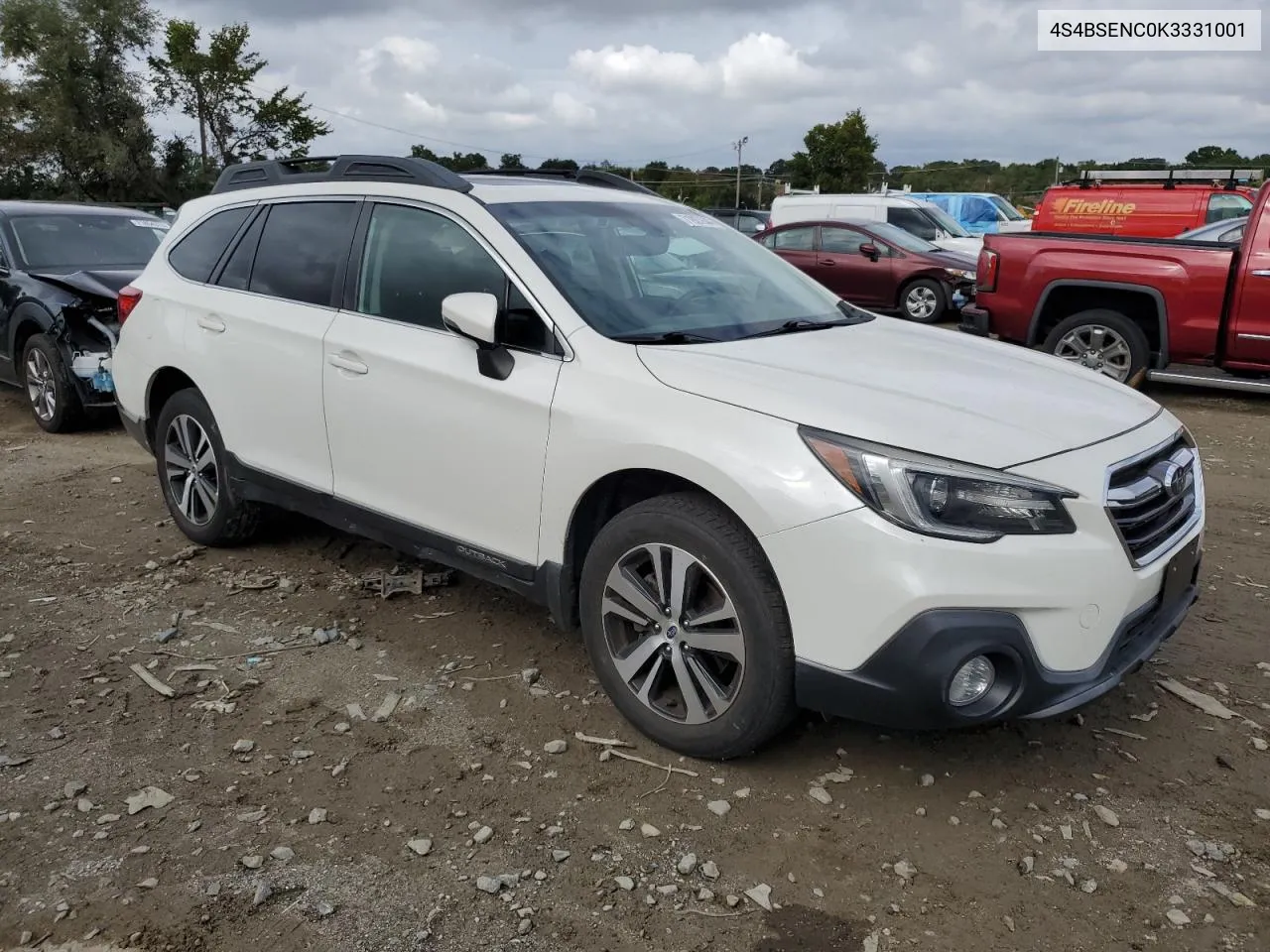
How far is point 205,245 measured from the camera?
16.2ft

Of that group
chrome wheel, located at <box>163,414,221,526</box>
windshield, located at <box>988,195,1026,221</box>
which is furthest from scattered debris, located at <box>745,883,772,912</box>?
windshield, located at <box>988,195,1026,221</box>

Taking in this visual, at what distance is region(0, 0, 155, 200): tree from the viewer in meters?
40.7

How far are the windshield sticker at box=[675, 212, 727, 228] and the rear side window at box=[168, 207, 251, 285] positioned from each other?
199 cm

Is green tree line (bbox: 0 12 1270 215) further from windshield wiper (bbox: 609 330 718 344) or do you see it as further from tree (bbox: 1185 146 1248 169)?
windshield wiper (bbox: 609 330 718 344)

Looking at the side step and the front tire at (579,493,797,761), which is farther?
the side step

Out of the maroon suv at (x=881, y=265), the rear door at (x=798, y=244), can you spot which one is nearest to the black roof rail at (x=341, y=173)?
the maroon suv at (x=881, y=265)

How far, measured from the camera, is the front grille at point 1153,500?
112 inches

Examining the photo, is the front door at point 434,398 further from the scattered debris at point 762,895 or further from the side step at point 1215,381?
the side step at point 1215,381

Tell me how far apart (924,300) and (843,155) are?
33.7 metres

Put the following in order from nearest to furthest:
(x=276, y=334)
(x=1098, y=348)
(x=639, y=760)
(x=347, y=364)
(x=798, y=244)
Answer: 1. (x=639, y=760)
2. (x=347, y=364)
3. (x=276, y=334)
4. (x=1098, y=348)
5. (x=798, y=244)

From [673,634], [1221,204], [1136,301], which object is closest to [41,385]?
[673,634]

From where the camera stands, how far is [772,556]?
2811mm

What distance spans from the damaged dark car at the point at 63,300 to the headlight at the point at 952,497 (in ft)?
21.2

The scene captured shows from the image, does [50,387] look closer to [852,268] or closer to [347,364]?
[347,364]
